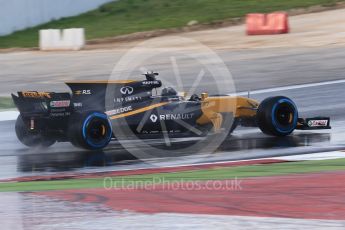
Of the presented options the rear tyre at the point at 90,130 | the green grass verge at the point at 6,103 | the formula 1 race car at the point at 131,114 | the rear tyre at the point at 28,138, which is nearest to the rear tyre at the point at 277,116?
the formula 1 race car at the point at 131,114

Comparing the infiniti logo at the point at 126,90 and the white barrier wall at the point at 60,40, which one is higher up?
the white barrier wall at the point at 60,40

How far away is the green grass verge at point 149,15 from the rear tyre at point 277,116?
20.7 m

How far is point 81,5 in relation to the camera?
1528 inches

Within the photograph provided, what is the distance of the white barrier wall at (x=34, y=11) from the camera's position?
35719 mm

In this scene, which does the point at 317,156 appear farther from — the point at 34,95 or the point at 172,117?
the point at 34,95

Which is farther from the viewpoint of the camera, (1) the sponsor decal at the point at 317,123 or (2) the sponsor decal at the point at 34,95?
(1) the sponsor decal at the point at 317,123

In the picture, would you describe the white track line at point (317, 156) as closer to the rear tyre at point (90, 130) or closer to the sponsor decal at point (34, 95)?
the rear tyre at point (90, 130)

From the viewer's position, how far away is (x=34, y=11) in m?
36.9

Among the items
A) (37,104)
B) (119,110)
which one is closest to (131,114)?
(119,110)

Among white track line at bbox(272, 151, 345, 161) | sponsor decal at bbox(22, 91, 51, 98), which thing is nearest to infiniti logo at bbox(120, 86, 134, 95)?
sponsor decal at bbox(22, 91, 51, 98)

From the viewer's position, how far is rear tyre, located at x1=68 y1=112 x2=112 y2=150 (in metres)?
11.9

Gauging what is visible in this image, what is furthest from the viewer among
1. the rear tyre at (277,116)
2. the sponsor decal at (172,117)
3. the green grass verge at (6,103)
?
the green grass verge at (6,103)

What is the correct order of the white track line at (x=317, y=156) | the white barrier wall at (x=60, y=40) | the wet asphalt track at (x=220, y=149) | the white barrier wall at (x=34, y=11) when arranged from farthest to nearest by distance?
the white barrier wall at (x=34, y=11)
the white barrier wall at (x=60, y=40)
the wet asphalt track at (x=220, y=149)
the white track line at (x=317, y=156)

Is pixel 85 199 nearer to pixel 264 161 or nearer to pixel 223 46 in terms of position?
pixel 264 161
